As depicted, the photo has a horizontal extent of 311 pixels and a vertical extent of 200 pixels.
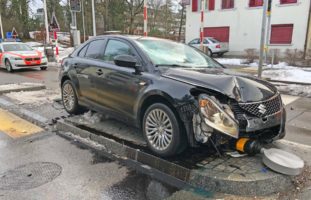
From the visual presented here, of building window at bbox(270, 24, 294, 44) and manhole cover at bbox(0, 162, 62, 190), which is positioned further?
building window at bbox(270, 24, 294, 44)

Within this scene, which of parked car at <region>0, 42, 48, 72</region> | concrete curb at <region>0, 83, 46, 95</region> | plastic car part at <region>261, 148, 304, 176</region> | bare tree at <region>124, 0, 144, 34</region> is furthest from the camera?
bare tree at <region>124, 0, 144, 34</region>

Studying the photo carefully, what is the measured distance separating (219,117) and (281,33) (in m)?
22.1

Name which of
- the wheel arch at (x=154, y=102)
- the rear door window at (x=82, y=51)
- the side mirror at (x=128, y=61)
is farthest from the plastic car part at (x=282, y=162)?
the rear door window at (x=82, y=51)

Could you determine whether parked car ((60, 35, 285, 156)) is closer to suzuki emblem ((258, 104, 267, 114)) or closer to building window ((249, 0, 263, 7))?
suzuki emblem ((258, 104, 267, 114))

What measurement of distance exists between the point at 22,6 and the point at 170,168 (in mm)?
44351

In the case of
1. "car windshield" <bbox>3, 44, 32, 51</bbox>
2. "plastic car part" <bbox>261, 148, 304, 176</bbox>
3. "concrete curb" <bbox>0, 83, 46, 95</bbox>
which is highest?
"car windshield" <bbox>3, 44, 32, 51</bbox>

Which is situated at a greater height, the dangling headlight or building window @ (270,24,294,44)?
building window @ (270,24,294,44)

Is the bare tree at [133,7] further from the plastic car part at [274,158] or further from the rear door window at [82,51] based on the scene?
the plastic car part at [274,158]

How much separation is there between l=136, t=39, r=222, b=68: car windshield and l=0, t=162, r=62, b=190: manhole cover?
6.82ft

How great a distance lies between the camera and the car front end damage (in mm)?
3475

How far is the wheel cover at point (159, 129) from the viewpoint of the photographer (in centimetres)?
395

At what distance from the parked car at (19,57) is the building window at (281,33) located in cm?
1723

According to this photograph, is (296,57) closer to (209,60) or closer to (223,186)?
(209,60)

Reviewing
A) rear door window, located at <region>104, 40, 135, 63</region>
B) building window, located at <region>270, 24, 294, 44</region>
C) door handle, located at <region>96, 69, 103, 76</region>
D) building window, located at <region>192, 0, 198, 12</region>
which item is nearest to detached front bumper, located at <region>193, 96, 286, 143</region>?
rear door window, located at <region>104, 40, 135, 63</region>
